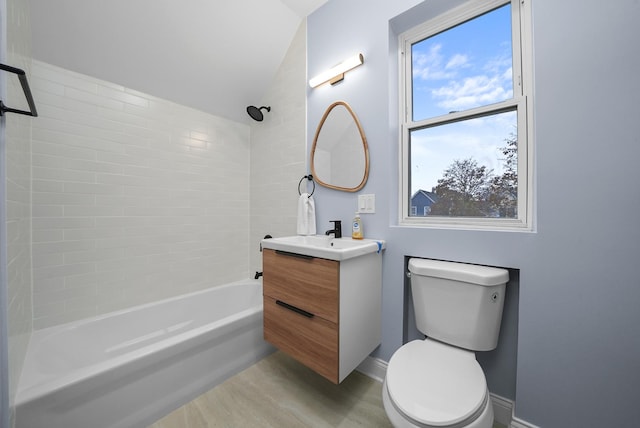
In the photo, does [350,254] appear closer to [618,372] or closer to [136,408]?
[618,372]

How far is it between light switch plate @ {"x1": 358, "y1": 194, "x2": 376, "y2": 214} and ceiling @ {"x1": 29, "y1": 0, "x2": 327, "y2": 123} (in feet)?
4.78

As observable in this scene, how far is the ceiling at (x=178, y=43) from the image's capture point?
1387mm

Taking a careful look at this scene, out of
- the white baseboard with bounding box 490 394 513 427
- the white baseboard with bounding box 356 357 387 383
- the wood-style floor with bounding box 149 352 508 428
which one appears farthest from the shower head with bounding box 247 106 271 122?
the white baseboard with bounding box 490 394 513 427

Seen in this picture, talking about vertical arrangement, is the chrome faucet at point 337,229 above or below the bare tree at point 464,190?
below

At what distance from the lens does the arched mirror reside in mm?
1603

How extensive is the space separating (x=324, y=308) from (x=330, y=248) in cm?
30

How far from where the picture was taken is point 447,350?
1109 millimetres

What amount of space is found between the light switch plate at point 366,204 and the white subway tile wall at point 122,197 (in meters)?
1.34

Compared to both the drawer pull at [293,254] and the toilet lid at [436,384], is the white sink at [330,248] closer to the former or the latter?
the drawer pull at [293,254]

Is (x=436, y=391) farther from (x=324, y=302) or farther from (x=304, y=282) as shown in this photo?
(x=304, y=282)

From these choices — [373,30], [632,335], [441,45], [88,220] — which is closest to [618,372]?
[632,335]

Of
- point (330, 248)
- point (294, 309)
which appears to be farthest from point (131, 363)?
point (330, 248)

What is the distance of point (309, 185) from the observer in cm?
191

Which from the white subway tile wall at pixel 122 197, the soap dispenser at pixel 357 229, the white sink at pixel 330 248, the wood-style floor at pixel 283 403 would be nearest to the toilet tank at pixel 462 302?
the white sink at pixel 330 248
